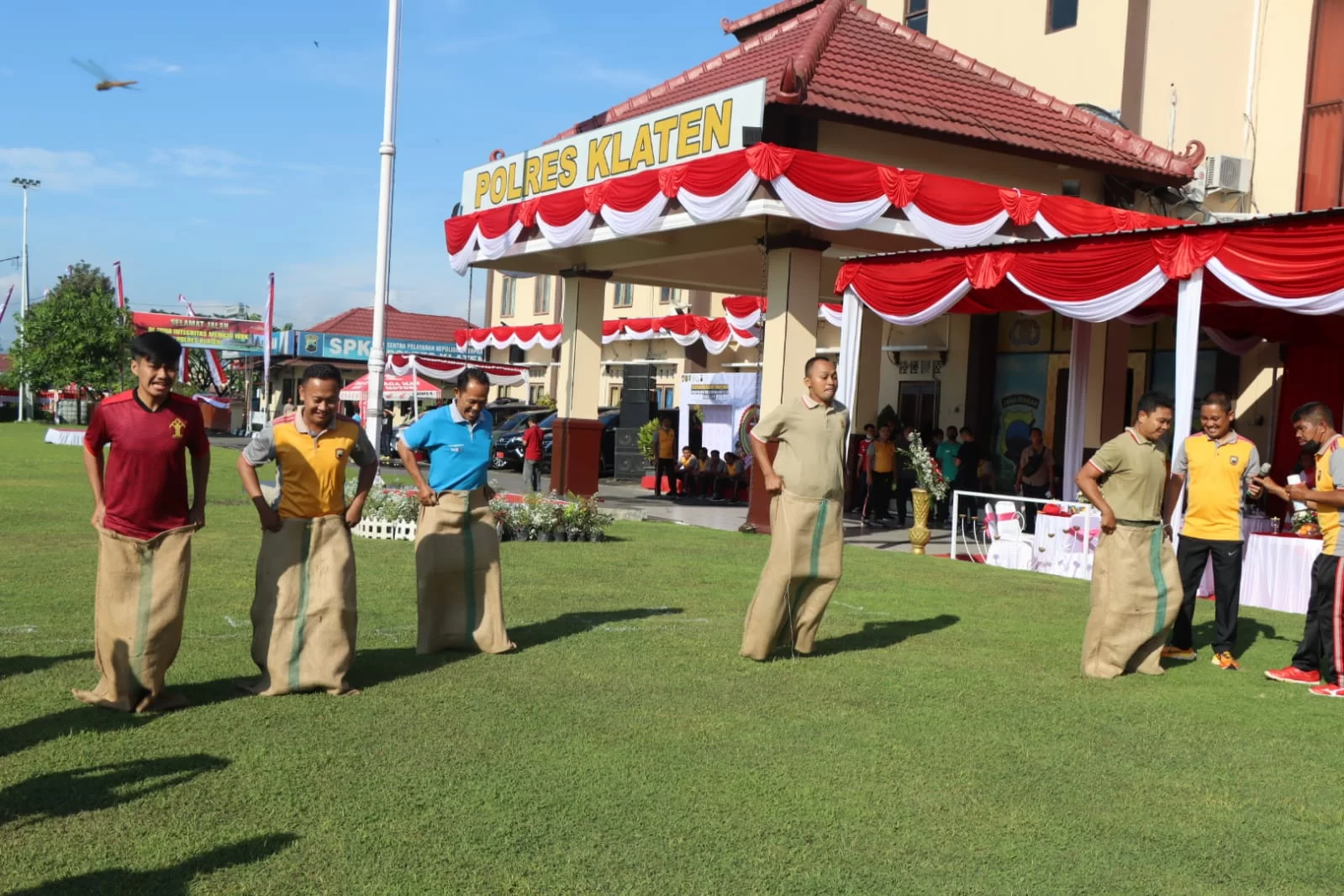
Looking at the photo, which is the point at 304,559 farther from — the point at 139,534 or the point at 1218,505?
the point at 1218,505

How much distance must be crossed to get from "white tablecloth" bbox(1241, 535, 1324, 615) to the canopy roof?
6.75 feet

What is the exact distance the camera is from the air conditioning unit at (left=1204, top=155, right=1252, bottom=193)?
19.0 meters

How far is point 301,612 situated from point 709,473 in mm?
16852

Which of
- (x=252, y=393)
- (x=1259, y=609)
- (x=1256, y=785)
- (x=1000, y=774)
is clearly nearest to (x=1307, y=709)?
(x=1256, y=785)

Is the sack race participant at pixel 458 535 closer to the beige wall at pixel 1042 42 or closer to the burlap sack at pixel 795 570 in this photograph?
the burlap sack at pixel 795 570

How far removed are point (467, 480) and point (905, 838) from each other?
147 inches

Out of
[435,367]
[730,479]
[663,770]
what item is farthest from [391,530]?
[435,367]

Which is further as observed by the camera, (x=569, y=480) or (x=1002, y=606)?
(x=569, y=480)

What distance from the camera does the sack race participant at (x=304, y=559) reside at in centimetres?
629

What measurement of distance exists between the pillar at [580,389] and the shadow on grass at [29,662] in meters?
12.6

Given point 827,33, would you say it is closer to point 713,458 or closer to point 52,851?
point 713,458

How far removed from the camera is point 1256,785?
5473 mm

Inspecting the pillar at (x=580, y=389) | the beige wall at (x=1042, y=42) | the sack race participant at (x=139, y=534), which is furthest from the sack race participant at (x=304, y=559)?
the beige wall at (x=1042, y=42)

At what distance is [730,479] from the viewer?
22734 mm
